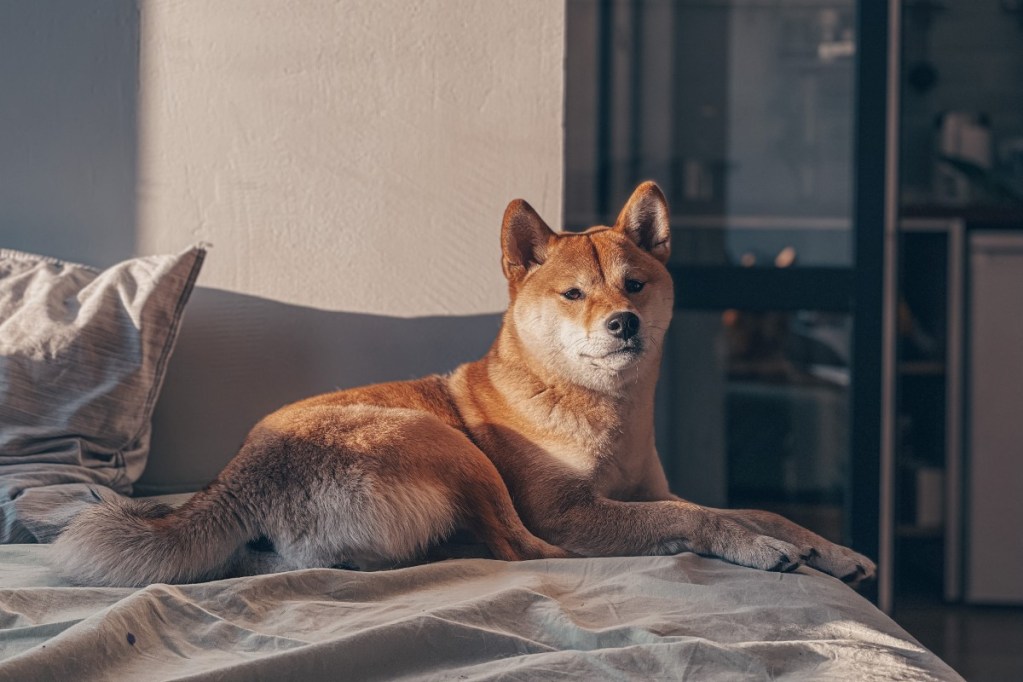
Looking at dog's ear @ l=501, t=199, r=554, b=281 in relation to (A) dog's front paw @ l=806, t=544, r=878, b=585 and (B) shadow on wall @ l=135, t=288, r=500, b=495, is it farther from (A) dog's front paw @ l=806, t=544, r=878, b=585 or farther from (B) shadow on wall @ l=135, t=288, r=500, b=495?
(A) dog's front paw @ l=806, t=544, r=878, b=585

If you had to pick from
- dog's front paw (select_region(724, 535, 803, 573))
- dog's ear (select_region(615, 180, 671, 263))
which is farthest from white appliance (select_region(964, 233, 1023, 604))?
dog's front paw (select_region(724, 535, 803, 573))

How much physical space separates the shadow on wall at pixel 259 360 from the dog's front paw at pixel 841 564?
0.85m

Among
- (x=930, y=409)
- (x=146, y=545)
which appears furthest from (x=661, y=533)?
(x=930, y=409)

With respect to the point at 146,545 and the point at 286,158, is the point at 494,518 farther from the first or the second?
the point at 286,158

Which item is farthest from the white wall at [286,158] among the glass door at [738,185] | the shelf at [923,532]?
the shelf at [923,532]

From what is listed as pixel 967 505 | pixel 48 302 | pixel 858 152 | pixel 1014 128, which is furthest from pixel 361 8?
pixel 1014 128

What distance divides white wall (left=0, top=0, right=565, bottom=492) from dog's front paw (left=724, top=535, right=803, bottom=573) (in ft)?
2.82

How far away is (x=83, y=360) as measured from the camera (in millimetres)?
1662

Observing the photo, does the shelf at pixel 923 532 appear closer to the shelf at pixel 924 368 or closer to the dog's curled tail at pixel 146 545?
the shelf at pixel 924 368

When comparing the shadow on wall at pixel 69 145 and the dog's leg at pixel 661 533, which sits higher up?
the shadow on wall at pixel 69 145

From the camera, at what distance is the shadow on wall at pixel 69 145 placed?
2.00m

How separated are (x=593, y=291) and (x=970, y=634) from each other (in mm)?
2062

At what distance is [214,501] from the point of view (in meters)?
1.26

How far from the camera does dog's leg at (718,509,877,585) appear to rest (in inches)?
52.5
